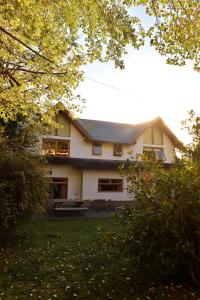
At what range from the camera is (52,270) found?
24.7 feet

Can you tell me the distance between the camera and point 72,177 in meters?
24.3

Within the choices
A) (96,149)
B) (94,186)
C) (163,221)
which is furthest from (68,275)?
(96,149)

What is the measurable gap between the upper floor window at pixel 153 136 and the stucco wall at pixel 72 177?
8.03m

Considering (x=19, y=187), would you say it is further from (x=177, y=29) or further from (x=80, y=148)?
(x=80, y=148)

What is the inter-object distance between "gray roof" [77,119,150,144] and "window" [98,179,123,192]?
3465 mm

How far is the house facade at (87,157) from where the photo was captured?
23931 millimetres

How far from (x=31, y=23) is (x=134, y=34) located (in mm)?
2430

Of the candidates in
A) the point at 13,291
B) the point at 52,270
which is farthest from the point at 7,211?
the point at 13,291

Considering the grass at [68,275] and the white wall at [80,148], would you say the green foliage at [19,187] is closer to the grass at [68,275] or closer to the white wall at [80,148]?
the grass at [68,275]

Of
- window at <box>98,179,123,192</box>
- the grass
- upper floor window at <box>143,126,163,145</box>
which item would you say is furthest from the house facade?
the grass

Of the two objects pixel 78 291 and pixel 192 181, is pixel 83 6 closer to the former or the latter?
pixel 192 181

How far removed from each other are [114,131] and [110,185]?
576 cm

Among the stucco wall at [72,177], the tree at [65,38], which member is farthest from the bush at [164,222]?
the stucco wall at [72,177]

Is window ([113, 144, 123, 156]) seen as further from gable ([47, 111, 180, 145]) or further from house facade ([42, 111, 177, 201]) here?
gable ([47, 111, 180, 145])
